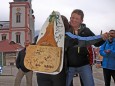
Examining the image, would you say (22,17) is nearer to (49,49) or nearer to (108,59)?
(108,59)

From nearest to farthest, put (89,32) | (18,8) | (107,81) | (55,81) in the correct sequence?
(55,81)
(89,32)
(107,81)
(18,8)

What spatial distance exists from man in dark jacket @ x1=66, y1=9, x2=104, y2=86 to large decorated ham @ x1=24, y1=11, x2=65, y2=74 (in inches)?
11.3

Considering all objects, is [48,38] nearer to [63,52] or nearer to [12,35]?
[63,52]

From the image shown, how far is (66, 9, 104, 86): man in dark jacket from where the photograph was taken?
6379 mm

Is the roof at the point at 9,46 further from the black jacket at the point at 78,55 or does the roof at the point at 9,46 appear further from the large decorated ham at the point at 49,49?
the large decorated ham at the point at 49,49

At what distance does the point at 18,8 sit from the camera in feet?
328

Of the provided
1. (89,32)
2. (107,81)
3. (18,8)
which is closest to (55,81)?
(89,32)

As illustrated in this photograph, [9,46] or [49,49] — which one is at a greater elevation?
[49,49]

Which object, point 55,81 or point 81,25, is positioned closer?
point 55,81

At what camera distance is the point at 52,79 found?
6055 millimetres

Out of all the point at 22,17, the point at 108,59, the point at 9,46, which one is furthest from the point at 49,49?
the point at 22,17

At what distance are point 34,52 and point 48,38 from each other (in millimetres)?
299

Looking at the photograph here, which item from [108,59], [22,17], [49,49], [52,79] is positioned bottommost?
[52,79]

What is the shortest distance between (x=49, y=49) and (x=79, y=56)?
0.58 meters
